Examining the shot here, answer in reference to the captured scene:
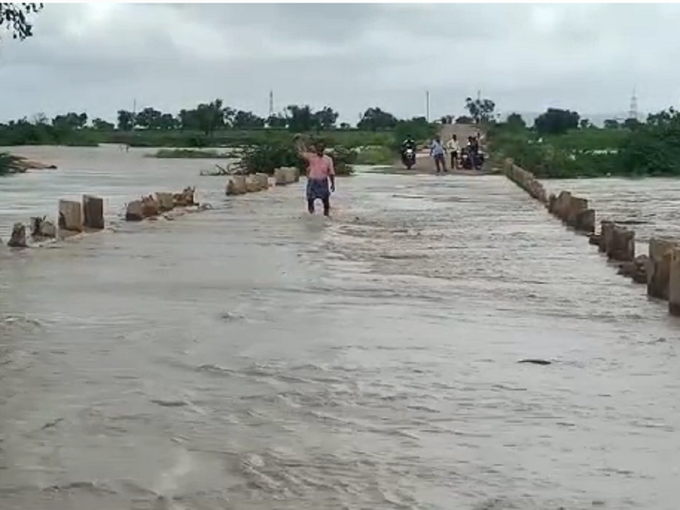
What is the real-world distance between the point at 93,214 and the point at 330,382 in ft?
50.5

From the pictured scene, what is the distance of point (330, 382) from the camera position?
10.2 meters

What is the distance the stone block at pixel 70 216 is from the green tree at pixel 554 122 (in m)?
88.5

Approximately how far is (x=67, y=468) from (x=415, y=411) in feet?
8.24

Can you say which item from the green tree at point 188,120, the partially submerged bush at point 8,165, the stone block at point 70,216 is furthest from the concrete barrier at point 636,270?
the green tree at point 188,120

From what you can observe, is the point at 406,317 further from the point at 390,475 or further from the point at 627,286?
the point at 390,475

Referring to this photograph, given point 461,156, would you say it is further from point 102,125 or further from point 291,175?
point 102,125

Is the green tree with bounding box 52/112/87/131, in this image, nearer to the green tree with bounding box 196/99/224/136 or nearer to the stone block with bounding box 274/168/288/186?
the green tree with bounding box 196/99/224/136

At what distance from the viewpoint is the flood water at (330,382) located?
7.43 m

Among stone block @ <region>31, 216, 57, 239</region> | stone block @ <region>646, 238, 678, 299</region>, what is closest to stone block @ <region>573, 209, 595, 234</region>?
stone block @ <region>31, 216, 57, 239</region>

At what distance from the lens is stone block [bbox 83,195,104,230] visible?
2483 cm

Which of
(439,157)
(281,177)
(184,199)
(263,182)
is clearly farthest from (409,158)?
(184,199)

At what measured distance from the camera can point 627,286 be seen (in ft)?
55.5

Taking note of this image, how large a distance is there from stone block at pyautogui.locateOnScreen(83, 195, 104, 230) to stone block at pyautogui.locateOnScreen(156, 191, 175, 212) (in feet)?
13.3

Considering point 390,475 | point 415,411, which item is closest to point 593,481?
point 390,475
